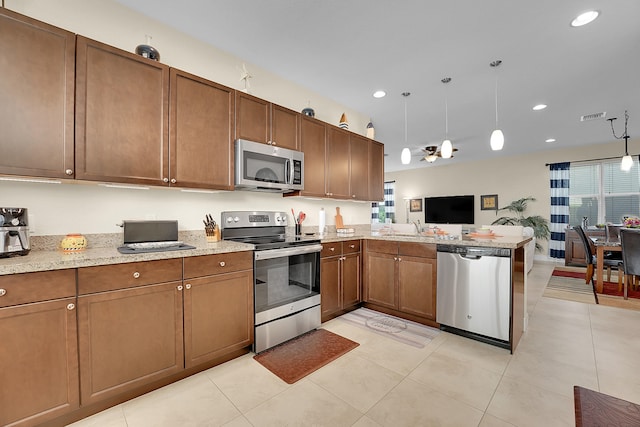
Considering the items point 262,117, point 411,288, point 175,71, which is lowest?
point 411,288

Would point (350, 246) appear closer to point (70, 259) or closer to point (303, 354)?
point (303, 354)

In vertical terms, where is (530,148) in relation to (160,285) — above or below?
above

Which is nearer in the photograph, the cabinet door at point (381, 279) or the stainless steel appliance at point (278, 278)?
the stainless steel appliance at point (278, 278)

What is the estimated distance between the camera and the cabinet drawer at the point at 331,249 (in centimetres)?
282

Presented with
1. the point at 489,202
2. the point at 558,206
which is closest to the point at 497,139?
the point at 558,206

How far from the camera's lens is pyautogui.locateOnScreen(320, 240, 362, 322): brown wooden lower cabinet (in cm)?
285

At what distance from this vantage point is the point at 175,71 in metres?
2.08

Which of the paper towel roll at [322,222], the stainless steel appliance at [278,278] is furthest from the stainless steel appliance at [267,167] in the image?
the paper towel roll at [322,222]

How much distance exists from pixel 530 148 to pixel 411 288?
19.9 feet

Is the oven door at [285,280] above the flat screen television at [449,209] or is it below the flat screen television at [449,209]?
below

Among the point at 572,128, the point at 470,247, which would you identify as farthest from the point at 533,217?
the point at 470,247

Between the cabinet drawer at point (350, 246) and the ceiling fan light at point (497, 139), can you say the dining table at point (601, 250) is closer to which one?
the ceiling fan light at point (497, 139)

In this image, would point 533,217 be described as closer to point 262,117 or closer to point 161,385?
point 262,117

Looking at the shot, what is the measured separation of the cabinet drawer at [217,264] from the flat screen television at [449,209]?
7837 millimetres
